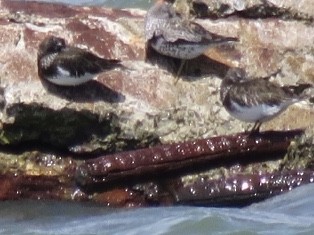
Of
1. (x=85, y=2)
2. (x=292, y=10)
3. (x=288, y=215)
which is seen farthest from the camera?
(x=85, y=2)

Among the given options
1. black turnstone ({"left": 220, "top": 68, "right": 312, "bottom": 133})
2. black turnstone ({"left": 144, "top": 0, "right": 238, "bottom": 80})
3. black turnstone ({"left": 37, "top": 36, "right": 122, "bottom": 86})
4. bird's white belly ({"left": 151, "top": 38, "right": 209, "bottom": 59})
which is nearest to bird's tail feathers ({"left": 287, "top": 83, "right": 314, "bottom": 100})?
black turnstone ({"left": 220, "top": 68, "right": 312, "bottom": 133})

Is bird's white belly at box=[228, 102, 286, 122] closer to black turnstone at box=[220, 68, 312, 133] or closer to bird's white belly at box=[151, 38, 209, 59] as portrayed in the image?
black turnstone at box=[220, 68, 312, 133]

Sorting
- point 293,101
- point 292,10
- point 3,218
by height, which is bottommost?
point 3,218

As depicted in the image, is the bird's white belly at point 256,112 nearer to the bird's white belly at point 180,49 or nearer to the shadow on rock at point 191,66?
the shadow on rock at point 191,66

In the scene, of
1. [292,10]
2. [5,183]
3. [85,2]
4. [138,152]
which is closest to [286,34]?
[292,10]

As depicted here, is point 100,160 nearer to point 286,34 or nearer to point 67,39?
point 67,39

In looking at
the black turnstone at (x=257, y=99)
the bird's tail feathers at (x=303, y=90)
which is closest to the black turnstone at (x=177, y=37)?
the black turnstone at (x=257, y=99)

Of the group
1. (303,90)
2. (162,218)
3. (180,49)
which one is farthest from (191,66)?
(162,218)
